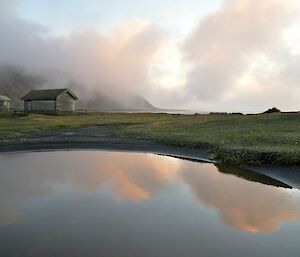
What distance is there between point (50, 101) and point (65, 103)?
3.69m

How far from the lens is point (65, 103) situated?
254ft

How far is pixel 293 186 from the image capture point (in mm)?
15828

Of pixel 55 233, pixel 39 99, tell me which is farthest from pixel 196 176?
pixel 39 99

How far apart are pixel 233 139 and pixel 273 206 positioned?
14.2 m

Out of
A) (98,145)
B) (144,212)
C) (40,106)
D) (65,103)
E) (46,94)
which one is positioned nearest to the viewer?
(144,212)

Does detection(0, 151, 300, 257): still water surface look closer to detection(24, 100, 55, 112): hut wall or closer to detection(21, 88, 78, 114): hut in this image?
detection(21, 88, 78, 114): hut

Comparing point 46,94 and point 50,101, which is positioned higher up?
point 46,94

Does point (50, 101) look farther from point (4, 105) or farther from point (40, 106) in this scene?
point (4, 105)

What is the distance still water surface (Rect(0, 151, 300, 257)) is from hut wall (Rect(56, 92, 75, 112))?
56.1m

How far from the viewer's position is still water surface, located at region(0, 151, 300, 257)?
9.27 meters

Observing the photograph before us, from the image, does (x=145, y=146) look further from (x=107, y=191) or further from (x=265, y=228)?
(x=265, y=228)

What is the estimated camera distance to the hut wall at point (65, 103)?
7506cm

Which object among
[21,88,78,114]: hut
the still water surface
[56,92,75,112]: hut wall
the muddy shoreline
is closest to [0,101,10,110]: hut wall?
[21,88,78,114]: hut

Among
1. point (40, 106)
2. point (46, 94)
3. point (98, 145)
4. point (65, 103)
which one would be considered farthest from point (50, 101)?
point (98, 145)
